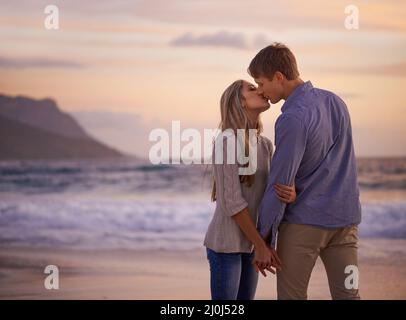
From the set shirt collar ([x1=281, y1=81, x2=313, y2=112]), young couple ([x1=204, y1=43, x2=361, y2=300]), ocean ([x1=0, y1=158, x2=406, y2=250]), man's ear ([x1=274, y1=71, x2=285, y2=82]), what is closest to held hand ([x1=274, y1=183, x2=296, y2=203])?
young couple ([x1=204, y1=43, x2=361, y2=300])

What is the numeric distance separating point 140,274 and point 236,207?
3033mm

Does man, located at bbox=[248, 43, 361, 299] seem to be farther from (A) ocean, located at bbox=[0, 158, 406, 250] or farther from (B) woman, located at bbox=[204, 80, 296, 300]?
(A) ocean, located at bbox=[0, 158, 406, 250]

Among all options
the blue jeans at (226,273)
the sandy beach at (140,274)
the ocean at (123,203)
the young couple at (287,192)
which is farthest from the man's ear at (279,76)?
the ocean at (123,203)

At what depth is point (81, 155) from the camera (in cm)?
1316

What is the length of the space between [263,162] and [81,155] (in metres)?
10.7

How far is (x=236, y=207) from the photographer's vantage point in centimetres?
263

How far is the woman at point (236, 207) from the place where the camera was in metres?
2.64

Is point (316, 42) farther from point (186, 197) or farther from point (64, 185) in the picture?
point (64, 185)

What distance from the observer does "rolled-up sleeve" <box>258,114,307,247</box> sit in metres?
2.47

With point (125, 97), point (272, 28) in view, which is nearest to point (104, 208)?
point (125, 97)

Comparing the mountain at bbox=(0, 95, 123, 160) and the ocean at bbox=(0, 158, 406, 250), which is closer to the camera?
the ocean at bbox=(0, 158, 406, 250)

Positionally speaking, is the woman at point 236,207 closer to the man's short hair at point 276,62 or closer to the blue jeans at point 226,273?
Answer: the blue jeans at point 226,273

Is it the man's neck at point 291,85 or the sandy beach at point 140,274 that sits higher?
the man's neck at point 291,85

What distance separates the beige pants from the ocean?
440 centimetres
